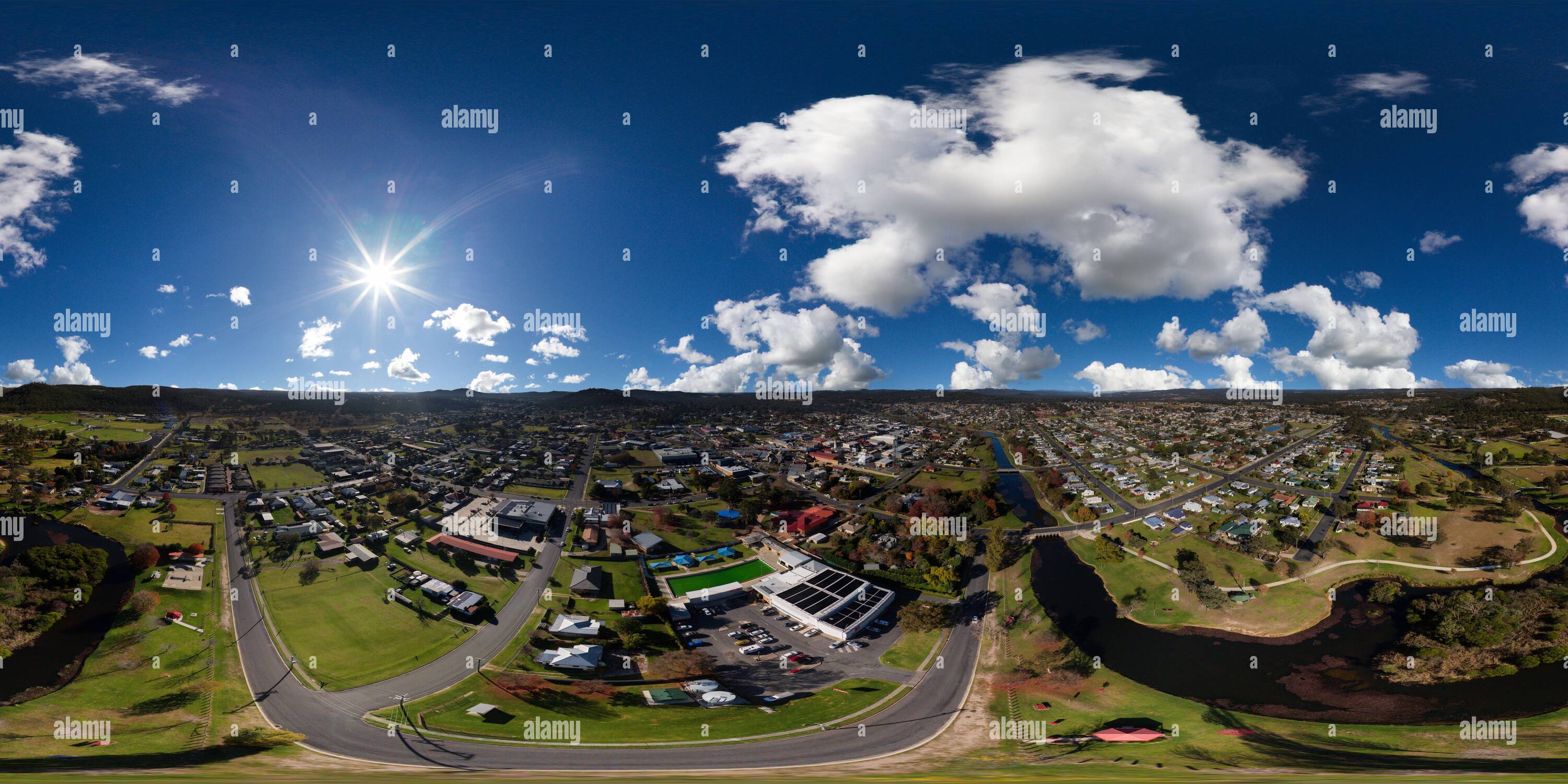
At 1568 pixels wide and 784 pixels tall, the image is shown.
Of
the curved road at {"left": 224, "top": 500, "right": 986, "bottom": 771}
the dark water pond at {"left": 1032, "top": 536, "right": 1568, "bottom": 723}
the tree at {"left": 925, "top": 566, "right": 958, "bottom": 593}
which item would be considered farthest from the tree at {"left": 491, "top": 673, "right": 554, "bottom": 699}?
the dark water pond at {"left": 1032, "top": 536, "right": 1568, "bottom": 723}

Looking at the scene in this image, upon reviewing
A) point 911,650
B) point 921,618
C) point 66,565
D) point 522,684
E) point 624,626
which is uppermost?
point 66,565

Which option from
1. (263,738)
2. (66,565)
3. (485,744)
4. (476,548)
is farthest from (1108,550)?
(66,565)

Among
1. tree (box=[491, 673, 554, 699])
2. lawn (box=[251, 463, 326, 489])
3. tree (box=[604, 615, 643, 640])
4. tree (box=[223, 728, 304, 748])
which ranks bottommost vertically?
tree (box=[223, 728, 304, 748])

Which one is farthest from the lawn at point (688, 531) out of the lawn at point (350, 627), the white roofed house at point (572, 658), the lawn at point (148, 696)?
the lawn at point (148, 696)

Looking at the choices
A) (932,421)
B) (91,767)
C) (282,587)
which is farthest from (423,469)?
(932,421)

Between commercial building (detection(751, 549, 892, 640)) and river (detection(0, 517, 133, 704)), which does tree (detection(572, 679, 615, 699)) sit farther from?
river (detection(0, 517, 133, 704))

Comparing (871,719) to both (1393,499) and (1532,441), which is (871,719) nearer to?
(1393,499)

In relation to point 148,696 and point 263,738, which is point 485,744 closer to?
point 263,738
